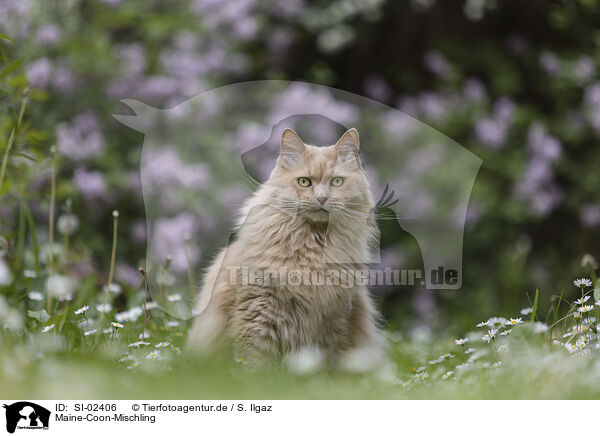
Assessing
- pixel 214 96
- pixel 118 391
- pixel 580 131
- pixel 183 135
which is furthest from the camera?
pixel 580 131

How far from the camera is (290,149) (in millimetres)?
1772

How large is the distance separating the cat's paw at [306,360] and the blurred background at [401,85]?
1.65 meters

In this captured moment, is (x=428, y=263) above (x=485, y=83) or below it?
below

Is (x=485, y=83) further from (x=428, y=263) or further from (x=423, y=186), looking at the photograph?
(x=428, y=263)

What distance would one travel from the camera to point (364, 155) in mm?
1935

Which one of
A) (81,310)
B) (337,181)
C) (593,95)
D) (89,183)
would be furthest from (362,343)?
(593,95)

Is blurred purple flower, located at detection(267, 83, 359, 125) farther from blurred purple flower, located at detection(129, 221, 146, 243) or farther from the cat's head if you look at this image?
blurred purple flower, located at detection(129, 221, 146, 243)

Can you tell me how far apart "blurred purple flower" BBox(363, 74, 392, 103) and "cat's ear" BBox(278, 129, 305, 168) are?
222 cm

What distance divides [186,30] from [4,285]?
219 cm

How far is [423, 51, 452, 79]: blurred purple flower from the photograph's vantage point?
402cm

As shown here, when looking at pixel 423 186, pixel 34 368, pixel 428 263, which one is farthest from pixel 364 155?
pixel 34 368

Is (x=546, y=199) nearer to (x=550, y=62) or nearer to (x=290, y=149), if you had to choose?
(x=550, y=62)

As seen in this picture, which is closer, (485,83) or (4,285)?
(4,285)

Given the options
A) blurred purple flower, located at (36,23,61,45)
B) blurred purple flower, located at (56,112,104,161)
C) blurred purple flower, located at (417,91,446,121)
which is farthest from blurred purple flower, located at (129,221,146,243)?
blurred purple flower, located at (417,91,446,121)
